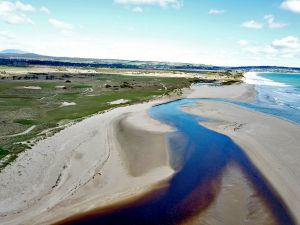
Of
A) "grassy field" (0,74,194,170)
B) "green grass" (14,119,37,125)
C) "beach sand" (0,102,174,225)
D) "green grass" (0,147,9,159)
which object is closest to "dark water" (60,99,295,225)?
"beach sand" (0,102,174,225)

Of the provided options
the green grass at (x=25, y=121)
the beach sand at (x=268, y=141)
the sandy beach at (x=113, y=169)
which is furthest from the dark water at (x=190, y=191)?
the green grass at (x=25, y=121)

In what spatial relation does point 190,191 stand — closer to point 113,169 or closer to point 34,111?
point 113,169

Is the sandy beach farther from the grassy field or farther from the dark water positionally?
the grassy field

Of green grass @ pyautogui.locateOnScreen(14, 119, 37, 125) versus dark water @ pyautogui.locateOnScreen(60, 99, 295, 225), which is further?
green grass @ pyautogui.locateOnScreen(14, 119, 37, 125)

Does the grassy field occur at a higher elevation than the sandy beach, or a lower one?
lower

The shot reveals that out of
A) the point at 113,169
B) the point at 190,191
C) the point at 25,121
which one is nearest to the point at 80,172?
the point at 113,169

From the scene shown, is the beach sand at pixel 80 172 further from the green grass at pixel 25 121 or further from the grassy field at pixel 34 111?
the green grass at pixel 25 121
